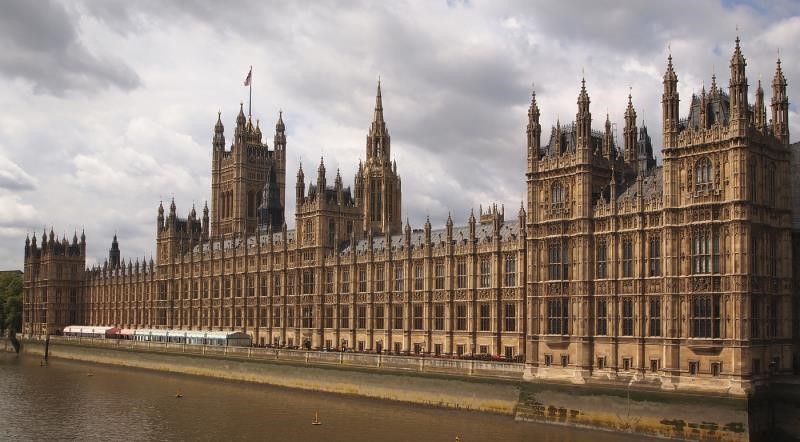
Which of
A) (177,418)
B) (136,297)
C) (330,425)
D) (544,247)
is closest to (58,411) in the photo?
(177,418)

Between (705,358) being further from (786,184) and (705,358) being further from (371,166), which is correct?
(371,166)

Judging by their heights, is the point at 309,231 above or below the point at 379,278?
above

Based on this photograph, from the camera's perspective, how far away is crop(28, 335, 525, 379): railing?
3219 inches

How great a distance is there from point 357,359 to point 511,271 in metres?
19.2

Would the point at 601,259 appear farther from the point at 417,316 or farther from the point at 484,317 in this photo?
the point at 417,316

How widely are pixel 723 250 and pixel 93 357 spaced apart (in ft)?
382

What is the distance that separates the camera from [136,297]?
17688 cm

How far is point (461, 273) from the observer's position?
104 metres

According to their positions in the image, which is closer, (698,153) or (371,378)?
(698,153)

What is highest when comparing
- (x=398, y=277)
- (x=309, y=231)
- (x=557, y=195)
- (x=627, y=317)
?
(x=557, y=195)

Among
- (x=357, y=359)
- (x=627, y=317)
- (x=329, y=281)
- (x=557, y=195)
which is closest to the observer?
(x=627, y=317)

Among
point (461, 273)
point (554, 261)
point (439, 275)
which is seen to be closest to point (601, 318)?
point (554, 261)

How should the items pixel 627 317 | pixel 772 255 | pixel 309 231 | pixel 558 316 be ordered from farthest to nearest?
pixel 309 231 < pixel 558 316 < pixel 627 317 < pixel 772 255

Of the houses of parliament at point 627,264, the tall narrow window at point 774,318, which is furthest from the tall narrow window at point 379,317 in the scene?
the tall narrow window at point 774,318
